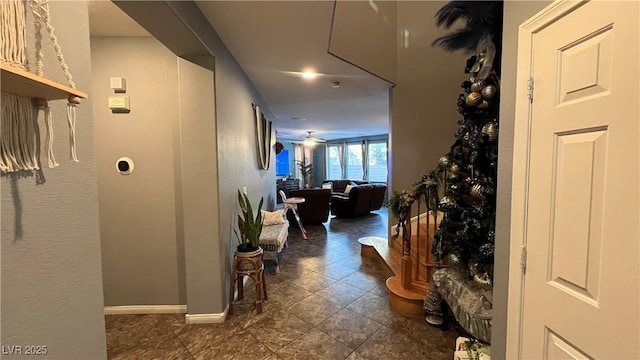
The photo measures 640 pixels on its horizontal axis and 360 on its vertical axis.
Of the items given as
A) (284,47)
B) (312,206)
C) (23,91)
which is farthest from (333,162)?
(23,91)

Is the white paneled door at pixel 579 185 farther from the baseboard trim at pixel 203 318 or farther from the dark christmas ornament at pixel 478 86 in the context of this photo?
the baseboard trim at pixel 203 318

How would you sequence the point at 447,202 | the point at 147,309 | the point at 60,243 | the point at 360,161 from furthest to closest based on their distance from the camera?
the point at 360,161 → the point at 147,309 → the point at 447,202 → the point at 60,243

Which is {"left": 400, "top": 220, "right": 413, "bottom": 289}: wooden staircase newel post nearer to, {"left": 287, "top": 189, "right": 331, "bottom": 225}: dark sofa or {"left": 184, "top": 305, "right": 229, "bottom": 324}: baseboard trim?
{"left": 184, "top": 305, "right": 229, "bottom": 324}: baseboard trim

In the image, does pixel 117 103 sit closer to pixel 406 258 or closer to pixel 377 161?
pixel 406 258

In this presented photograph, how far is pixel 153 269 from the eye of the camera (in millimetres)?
2400

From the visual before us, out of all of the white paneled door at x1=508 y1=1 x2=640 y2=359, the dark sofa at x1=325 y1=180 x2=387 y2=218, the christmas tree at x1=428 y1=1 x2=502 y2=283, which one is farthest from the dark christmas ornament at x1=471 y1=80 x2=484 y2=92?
the dark sofa at x1=325 y1=180 x2=387 y2=218

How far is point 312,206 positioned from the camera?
5.82 metres

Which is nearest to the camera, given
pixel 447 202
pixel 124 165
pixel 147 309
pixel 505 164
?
pixel 505 164

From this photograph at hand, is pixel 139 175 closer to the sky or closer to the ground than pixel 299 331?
closer to the sky

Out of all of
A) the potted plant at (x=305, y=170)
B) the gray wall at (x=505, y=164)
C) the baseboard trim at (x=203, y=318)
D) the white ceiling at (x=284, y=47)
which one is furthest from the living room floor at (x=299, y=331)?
the potted plant at (x=305, y=170)

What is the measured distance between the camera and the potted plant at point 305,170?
430 inches

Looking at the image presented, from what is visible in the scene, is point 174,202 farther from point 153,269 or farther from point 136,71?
point 136,71

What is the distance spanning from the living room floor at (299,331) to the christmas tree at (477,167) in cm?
74

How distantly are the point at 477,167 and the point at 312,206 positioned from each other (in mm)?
4291
